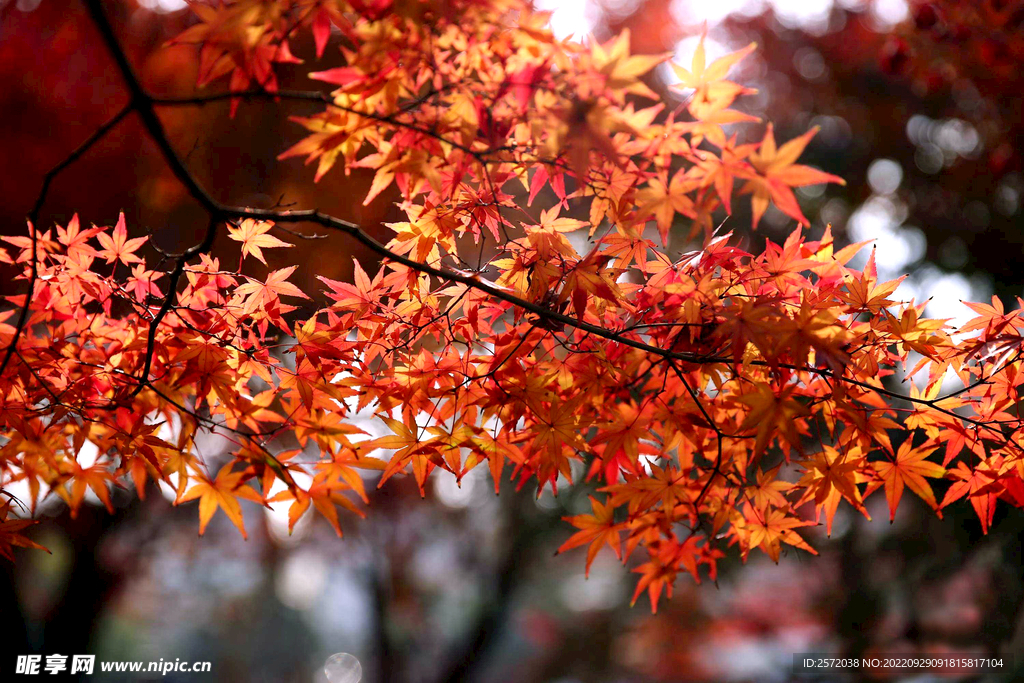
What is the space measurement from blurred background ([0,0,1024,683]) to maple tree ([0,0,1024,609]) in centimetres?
23

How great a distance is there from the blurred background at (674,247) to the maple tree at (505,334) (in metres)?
0.23

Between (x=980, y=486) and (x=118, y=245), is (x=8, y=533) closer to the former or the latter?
(x=118, y=245)

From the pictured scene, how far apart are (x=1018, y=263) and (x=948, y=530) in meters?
2.04

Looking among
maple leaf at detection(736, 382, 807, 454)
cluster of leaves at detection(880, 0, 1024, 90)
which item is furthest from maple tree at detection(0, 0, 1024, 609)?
cluster of leaves at detection(880, 0, 1024, 90)

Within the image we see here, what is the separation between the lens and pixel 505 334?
127cm

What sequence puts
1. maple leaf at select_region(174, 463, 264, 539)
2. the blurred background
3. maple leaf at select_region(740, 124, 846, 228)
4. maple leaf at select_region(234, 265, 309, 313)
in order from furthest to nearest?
the blurred background → maple leaf at select_region(174, 463, 264, 539) → maple leaf at select_region(234, 265, 309, 313) → maple leaf at select_region(740, 124, 846, 228)

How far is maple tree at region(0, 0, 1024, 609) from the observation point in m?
0.88

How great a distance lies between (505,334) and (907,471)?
3.12ft

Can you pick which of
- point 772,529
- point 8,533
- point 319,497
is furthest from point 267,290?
point 772,529

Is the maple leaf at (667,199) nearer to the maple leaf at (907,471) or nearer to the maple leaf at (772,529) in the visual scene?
the maple leaf at (907,471)

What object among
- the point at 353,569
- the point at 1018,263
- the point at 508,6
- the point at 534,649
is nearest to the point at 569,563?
the point at 534,649

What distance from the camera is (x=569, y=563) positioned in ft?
32.6

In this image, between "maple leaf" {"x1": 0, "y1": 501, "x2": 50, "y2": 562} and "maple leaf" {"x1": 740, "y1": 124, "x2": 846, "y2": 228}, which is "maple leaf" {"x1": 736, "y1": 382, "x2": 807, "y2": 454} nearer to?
"maple leaf" {"x1": 740, "y1": 124, "x2": 846, "y2": 228}

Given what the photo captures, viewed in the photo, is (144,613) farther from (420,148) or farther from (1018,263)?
(1018,263)
